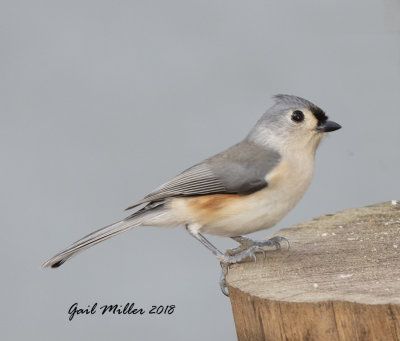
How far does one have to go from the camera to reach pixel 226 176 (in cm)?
342

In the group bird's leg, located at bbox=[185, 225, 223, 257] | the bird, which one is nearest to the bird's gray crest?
the bird

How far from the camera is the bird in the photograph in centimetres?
338

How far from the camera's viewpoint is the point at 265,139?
3.53m

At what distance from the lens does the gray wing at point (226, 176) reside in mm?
3391

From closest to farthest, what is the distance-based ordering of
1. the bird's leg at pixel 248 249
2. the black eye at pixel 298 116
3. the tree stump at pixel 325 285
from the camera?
the tree stump at pixel 325 285
the bird's leg at pixel 248 249
the black eye at pixel 298 116

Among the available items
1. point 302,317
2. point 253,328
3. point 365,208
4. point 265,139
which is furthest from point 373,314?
point 365,208

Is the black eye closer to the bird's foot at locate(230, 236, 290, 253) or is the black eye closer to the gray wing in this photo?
the gray wing

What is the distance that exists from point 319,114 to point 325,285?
87 centimetres

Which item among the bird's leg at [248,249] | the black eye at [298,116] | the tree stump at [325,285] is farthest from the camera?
the black eye at [298,116]

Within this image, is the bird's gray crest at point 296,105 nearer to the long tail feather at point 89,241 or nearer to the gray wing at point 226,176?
the gray wing at point 226,176

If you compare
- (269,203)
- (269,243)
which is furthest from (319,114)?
(269,243)

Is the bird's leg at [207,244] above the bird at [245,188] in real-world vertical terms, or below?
below

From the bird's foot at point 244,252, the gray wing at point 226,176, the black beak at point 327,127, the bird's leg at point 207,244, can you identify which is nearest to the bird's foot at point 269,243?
the bird's foot at point 244,252

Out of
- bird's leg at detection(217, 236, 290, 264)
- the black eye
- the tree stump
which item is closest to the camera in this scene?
the tree stump
